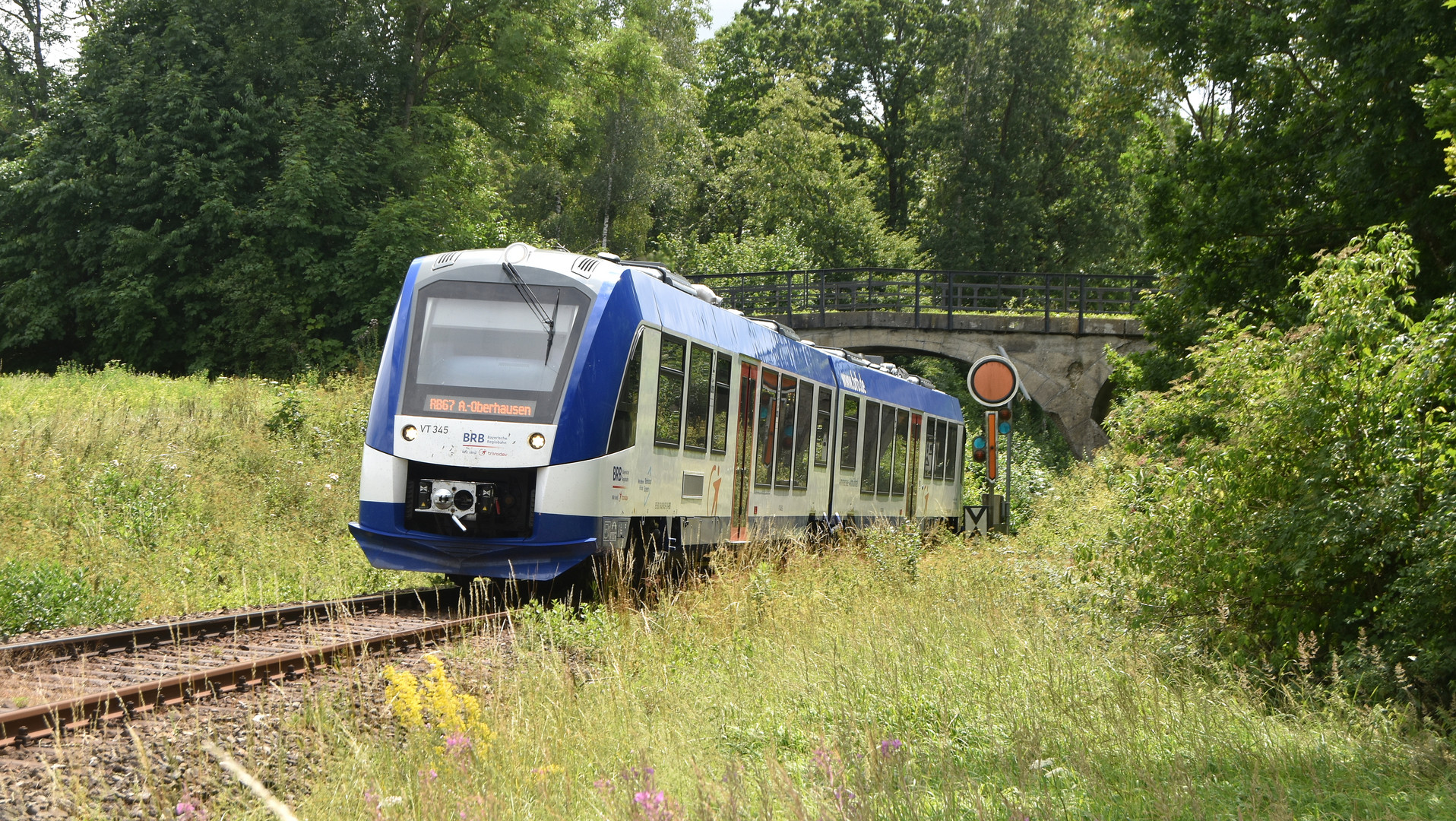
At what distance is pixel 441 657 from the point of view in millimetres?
7516

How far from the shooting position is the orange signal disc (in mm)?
14828

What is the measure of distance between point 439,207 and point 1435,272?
22.8 m

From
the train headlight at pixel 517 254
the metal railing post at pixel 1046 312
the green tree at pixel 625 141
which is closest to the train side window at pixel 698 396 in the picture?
the train headlight at pixel 517 254

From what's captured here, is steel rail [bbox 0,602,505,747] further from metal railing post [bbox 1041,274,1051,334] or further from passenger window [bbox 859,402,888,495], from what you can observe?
metal railing post [bbox 1041,274,1051,334]

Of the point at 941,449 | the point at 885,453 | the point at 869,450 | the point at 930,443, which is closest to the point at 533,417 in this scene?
the point at 869,450

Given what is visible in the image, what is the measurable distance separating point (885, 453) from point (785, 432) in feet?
14.6

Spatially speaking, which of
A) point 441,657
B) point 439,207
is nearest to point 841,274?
point 439,207

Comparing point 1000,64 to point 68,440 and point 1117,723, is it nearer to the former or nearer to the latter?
point 68,440

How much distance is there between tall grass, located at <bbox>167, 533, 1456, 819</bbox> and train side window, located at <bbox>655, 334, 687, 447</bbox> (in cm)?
244

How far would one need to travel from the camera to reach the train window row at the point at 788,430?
43.1 ft

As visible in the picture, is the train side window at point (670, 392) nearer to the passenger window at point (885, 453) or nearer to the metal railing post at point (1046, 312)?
the passenger window at point (885, 453)

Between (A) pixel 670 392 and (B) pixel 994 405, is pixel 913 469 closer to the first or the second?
(B) pixel 994 405

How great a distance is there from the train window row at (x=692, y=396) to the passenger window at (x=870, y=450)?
501cm

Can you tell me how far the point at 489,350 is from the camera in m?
10.1
